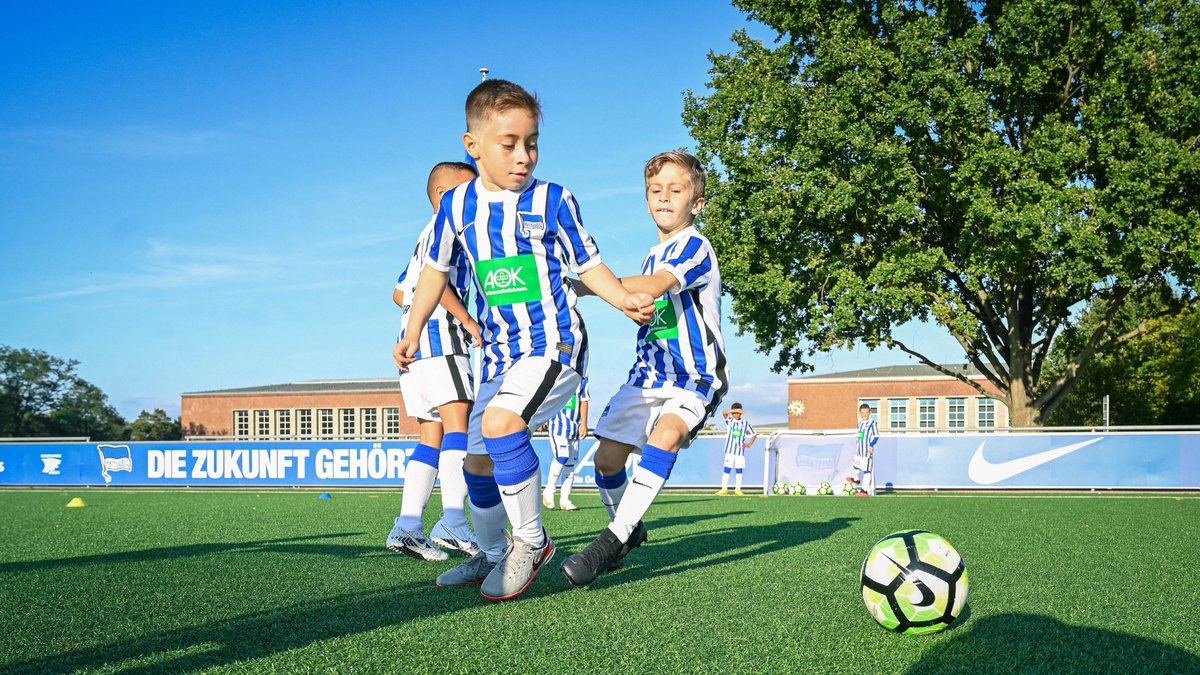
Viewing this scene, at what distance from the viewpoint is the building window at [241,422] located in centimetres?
6788

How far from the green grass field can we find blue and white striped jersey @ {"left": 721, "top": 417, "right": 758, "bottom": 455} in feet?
41.2

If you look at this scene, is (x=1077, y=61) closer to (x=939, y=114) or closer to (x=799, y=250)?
(x=939, y=114)

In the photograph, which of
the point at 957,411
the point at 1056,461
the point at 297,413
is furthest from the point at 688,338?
the point at 297,413

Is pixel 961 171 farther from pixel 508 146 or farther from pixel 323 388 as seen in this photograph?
pixel 323 388

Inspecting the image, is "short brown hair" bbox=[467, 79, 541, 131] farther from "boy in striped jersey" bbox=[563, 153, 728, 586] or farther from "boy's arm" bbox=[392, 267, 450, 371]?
"boy in striped jersey" bbox=[563, 153, 728, 586]

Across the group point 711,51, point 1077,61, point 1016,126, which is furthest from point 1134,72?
point 711,51

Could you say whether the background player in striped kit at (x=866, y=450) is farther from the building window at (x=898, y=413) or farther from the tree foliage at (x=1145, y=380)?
the building window at (x=898, y=413)

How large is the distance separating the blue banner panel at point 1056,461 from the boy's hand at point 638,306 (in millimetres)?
17302

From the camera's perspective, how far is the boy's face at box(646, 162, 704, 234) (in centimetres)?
530

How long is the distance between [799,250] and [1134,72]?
8.95 metres

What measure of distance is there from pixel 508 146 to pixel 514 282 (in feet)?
2.07

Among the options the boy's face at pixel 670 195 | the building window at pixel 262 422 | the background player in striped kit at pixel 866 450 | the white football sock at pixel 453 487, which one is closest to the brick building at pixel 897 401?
the building window at pixel 262 422

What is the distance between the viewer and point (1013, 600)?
4.31 metres

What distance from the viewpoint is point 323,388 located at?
71438mm
